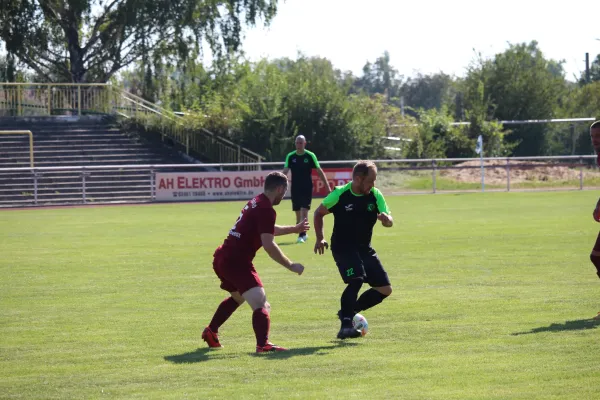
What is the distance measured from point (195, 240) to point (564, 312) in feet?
35.4

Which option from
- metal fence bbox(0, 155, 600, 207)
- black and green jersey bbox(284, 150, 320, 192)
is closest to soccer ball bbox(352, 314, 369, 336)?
black and green jersey bbox(284, 150, 320, 192)

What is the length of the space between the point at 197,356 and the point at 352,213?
6.88 feet

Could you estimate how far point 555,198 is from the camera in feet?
105

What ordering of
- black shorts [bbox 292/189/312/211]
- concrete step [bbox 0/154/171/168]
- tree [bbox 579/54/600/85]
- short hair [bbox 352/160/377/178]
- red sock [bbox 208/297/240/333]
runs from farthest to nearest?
tree [bbox 579/54/600/85] → concrete step [bbox 0/154/171/168] → black shorts [bbox 292/189/312/211] → short hair [bbox 352/160/377/178] → red sock [bbox 208/297/240/333]

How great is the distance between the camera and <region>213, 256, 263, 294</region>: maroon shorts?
7.97m

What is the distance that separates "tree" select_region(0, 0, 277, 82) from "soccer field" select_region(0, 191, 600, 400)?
30498mm

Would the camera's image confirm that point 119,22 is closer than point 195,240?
No

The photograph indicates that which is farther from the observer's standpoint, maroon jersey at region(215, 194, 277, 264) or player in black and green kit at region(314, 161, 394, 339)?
player in black and green kit at region(314, 161, 394, 339)

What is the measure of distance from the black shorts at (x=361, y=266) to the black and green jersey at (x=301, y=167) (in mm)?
9763

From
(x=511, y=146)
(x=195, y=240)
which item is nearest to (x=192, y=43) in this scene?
(x=511, y=146)

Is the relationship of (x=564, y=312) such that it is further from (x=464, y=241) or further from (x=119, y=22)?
(x=119, y=22)

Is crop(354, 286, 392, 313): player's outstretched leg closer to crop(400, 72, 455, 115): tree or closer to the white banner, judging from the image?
the white banner

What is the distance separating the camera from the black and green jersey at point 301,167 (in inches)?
738

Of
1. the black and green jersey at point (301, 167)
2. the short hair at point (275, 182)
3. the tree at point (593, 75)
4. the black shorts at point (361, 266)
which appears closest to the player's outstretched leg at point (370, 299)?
the black shorts at point (361, 266)
